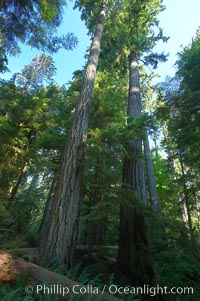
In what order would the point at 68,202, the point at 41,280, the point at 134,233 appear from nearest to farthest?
the point at 41,280 → the point at 68,202 → the point at 134,233

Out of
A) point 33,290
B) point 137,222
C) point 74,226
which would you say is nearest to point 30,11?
point 74,226

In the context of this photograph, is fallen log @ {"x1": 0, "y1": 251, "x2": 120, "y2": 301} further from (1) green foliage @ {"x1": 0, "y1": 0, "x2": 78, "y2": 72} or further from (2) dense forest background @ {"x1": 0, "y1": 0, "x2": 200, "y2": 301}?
(1) green foliage @ {"x1": 0, "y1": 0, "x2": 78, "y2": 72}

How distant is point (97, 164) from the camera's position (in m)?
5.03

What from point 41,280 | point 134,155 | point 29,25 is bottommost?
point 41,280

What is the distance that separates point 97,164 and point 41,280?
256cm

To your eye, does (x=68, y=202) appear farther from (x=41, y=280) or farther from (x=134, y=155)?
(x=134, y=155)

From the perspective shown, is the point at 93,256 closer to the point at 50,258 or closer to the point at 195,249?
the point at 50,258

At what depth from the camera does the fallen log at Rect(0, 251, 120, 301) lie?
2992mm

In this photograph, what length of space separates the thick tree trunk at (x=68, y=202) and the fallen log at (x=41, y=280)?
46.3 inches

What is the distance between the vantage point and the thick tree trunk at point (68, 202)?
447 cm

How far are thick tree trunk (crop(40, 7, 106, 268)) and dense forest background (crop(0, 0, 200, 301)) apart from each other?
0.9 inches

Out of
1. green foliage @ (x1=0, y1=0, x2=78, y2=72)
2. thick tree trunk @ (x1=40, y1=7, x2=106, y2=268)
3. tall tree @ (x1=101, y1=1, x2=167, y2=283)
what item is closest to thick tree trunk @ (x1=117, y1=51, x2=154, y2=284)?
tall tree @ (x1=101, y1=1, x2=167, y2=283)

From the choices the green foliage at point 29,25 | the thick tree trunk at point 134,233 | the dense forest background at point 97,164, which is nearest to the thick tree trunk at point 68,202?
the dense forest background at point 97,164

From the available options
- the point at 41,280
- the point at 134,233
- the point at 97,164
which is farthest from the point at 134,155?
the point at 41,280
